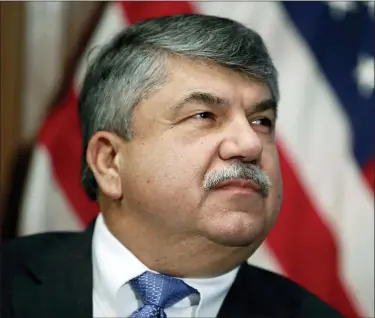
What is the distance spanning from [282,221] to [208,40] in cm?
56

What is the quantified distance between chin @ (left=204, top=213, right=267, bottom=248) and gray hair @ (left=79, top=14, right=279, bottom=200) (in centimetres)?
21

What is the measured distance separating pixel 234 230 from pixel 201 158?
12cm

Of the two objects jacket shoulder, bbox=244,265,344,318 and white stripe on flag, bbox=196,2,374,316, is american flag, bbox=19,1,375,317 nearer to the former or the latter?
white stripe on flag, bbox=196,2,374,316

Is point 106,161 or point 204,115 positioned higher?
point 204,115

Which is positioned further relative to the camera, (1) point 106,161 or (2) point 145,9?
(2) point 145,9

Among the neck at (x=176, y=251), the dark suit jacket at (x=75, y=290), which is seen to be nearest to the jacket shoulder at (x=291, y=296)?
the dark suit jacket at (x=75, y=290)

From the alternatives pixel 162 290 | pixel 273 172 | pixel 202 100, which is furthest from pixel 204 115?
pixel 162 290

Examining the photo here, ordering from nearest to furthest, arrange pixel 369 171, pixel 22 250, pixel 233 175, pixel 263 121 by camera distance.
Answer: pixel 233 175 → pixel 263 121 → pixel 22 250 → pixel 369 171

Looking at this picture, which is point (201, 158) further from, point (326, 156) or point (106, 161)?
point (326, 156)

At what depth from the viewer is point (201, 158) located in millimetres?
949

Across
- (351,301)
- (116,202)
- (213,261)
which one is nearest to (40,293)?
(116,202)

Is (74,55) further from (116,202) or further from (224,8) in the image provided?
(116,202)

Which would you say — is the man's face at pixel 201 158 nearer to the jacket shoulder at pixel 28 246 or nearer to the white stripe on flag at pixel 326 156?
the jacket shoulder at pixel 28 246

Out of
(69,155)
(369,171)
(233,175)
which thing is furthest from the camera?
(69,155)
